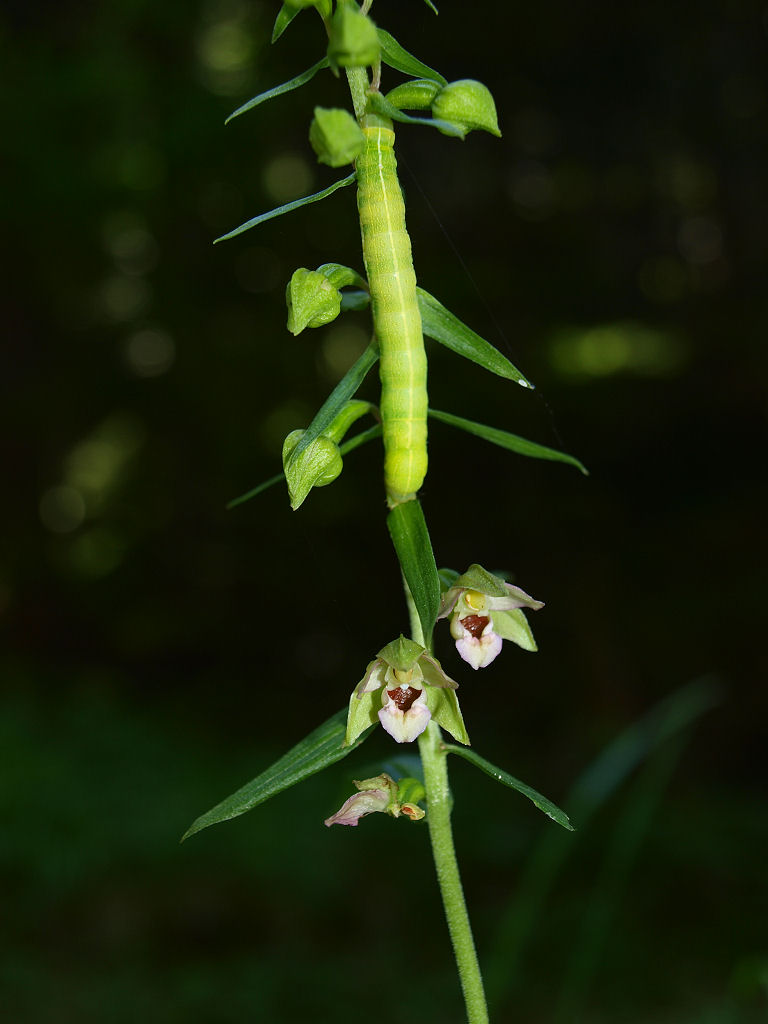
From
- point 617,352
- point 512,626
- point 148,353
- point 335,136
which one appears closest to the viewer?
point 335,136

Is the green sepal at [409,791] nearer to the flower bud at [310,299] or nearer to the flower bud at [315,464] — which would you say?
the flower bud at [315,464]

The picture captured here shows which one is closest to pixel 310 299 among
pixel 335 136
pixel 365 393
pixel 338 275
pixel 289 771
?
pixel 338 275

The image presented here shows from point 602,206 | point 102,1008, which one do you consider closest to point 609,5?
point 602,206

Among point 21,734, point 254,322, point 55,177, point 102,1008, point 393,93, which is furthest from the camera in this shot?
point 254,322

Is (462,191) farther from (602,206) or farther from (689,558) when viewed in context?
(689,558)

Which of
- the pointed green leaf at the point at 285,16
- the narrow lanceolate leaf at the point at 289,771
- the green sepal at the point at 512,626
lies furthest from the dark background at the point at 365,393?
the pointed green leaf at the point at 285,16

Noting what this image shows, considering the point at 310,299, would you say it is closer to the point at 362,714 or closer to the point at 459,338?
the point at 459,338

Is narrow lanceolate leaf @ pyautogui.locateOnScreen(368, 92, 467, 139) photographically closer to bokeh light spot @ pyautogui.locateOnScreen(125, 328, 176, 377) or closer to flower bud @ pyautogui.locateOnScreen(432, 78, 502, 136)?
flower bud @ pyautogui.locateOnScreen(432, 78, 502, 136)
